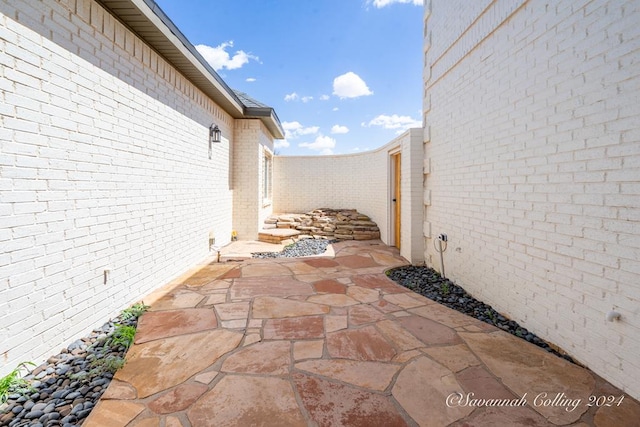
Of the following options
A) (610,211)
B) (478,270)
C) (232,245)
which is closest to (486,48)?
(610,211)

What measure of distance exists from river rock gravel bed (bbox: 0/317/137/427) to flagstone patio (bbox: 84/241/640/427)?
0.38ft

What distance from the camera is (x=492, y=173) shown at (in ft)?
9.99

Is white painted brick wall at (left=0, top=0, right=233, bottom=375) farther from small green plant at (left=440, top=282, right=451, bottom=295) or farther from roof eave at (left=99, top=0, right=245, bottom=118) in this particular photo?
small green plant at (left=440, top=282, right=451, bottom=295)

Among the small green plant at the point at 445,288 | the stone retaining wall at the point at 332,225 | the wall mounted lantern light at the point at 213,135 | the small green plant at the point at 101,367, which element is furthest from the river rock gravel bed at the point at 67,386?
the stone retaining wall at the point at 332,225

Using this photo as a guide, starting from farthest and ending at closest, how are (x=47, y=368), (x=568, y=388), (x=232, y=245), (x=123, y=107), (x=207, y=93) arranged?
(x=232, y=245)
(x=207, y=93)
(x=123, y=107)
(x=47, y=368)
(x=568, y=388)

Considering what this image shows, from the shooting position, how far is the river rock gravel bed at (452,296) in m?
2.56

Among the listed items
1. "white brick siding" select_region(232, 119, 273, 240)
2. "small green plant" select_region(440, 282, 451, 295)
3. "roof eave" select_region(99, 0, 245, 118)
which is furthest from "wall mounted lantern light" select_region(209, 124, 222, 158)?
"small green plant" select_region(440, 282, 451, 295)

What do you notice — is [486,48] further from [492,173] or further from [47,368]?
[47,368]

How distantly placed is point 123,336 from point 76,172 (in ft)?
4.83

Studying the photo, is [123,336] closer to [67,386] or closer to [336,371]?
[67,386]

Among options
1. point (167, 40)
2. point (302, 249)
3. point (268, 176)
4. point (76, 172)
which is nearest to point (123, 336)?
point (76, 172)

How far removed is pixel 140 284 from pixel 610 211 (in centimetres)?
436

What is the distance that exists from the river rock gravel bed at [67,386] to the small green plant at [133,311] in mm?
382

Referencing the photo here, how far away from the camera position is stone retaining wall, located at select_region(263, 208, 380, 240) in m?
7.59
